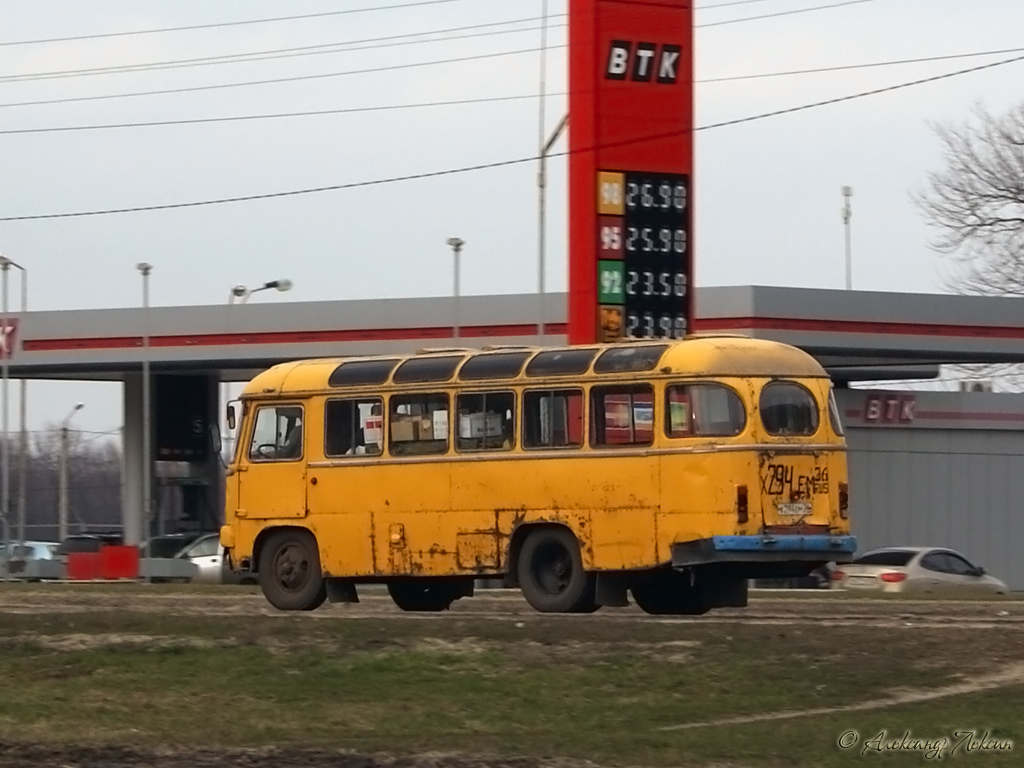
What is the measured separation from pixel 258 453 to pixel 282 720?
8636 millimetres

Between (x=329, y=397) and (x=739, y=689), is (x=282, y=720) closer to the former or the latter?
(x=739, y=689)

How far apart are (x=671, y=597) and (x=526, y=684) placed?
6621 millimetres

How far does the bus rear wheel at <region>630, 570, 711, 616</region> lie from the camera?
2191cm

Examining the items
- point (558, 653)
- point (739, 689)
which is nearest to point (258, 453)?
point (558, 653)

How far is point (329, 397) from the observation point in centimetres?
2269

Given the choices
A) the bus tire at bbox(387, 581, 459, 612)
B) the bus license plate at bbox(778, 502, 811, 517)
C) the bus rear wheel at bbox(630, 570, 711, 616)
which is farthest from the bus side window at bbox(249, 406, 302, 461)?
the bus license plate at bbox(778, 502, 811, 517)

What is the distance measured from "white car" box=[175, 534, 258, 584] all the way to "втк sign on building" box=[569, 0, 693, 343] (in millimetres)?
10423

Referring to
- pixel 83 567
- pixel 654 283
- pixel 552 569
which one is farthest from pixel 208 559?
pixel 552 569

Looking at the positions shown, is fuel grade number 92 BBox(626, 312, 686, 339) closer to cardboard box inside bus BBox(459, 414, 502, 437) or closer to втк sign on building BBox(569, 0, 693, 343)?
втк sign on building BBox(569, 0, 693, 343)

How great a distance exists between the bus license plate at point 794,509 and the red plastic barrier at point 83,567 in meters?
27.7

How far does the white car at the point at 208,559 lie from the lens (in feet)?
134

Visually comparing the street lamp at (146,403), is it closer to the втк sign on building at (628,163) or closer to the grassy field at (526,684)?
the втк sign on building at (628,163)

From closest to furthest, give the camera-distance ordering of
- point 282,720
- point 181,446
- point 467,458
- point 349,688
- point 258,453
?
point 282,720, point 349,688, point 467,458, point 258,453, point 181,446

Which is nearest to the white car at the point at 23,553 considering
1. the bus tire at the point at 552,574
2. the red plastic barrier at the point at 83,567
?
the red plastic barrier at the point at 83,567
